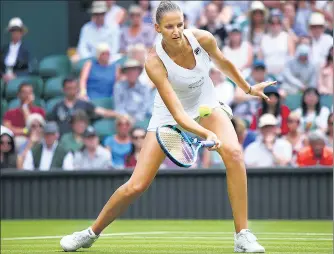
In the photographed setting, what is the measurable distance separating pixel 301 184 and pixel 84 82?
4590 millimetres

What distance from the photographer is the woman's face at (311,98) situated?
1455cm

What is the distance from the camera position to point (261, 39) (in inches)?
637

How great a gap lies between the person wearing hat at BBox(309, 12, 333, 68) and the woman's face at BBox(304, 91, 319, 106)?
1.34 meters

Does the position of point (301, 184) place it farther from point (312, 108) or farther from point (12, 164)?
point (12, 164)

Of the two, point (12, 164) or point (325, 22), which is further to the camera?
point (325, 22)

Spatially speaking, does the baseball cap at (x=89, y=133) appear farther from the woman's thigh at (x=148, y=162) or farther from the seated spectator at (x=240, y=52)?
the woman's thigh at (x=148, y=162)

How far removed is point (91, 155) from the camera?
14.2 m

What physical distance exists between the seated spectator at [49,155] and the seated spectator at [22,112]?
1.06 metres

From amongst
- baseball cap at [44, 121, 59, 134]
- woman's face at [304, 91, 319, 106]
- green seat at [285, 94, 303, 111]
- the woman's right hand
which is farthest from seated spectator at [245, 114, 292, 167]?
the woman's right hand

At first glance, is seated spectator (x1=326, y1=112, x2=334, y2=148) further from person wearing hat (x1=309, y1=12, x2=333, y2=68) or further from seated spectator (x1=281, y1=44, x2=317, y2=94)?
person wearing hat (x1=309, y1=12, x2=333, y2=68)

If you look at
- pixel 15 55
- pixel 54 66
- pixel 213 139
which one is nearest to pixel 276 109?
pixel 54 66

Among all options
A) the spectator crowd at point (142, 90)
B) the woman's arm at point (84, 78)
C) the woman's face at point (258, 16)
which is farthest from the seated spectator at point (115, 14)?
the woman's face at point (258, 16)

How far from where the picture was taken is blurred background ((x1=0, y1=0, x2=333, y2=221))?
13500 mm

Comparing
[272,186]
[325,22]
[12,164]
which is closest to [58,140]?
[12,164]
